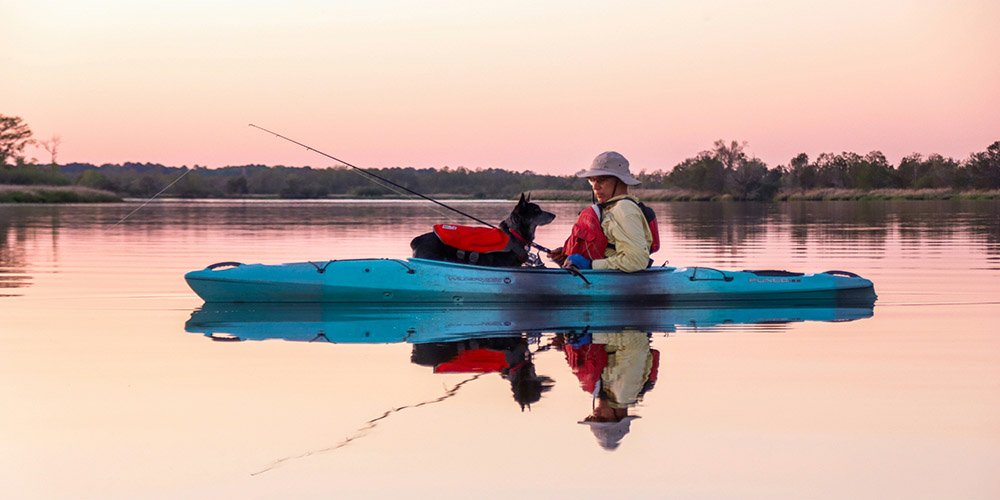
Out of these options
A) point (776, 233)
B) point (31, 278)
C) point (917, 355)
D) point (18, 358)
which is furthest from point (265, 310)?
point (776, 233)

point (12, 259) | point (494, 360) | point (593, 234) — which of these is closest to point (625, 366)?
point (494, 360)

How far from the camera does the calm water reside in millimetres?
4863

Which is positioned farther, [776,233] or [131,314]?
[776,233]

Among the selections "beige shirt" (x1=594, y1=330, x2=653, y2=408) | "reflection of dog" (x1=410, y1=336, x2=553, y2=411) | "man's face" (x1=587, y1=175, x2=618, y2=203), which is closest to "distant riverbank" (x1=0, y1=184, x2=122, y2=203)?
"man's face" (x1=587, y1=175, x2=618, y2=203)

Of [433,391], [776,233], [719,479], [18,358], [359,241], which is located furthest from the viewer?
[776,233]

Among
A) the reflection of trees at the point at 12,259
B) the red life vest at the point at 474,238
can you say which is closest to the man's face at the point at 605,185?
the red life vest at the point at 474,238

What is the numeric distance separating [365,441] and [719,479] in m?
1.60

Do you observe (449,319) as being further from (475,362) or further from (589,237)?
(475,362)

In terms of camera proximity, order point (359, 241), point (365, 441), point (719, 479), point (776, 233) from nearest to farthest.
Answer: point (719, 479) → point (365, 441) → point (359, 241) → point (776, 233)

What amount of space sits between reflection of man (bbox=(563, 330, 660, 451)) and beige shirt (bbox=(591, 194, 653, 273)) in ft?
4.96

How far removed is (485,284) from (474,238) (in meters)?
0.44

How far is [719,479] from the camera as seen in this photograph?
4812 mm

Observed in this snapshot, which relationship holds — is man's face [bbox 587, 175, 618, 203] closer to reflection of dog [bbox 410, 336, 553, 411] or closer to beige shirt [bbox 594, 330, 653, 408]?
beige shirt [bbox 594, 330, 653, 408]

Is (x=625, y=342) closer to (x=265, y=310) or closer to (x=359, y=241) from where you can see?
(x=265, y=310)
